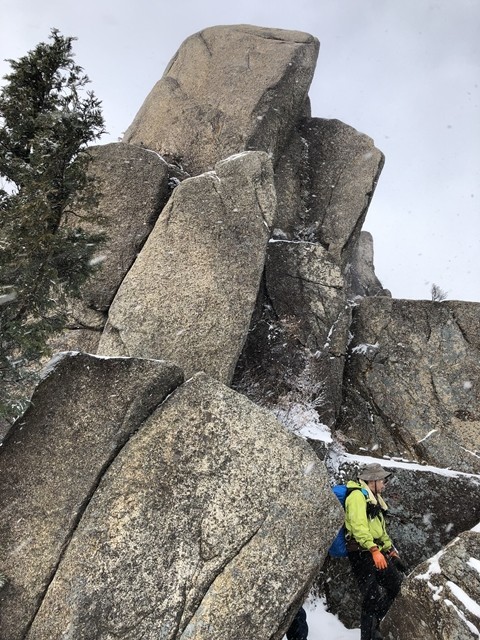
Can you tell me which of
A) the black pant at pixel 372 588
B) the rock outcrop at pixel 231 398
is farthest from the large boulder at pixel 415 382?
the black pant at pixel 372 588

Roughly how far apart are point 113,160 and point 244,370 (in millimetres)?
8453

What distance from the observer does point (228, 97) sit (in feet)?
66.7

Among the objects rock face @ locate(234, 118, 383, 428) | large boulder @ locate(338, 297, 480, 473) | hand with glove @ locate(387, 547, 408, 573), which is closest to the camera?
hand with glove @ locate(387, 547, 408, 573)

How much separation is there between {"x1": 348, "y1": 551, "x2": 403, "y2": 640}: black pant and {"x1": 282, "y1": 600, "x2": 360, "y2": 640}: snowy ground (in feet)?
4.88

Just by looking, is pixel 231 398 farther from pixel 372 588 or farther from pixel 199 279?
pixel 199 279

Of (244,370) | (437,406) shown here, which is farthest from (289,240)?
(437,406)

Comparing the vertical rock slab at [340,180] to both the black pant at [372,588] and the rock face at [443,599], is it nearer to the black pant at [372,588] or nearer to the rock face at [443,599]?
the black pant at [372,588]

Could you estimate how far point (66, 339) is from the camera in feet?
48.1

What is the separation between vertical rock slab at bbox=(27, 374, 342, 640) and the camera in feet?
24.5

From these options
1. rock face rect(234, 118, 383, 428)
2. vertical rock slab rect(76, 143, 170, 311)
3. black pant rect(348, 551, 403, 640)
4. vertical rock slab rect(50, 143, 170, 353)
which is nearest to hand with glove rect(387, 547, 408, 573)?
black pant rect(348, 551, 403, 640)

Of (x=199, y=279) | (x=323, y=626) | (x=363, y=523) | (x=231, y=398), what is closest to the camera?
(x=363, y=523)

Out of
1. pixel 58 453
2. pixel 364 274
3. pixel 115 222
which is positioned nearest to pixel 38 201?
pixel 58 453

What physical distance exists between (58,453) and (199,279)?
5971 millimetres

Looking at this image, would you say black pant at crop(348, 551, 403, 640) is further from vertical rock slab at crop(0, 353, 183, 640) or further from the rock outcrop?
vertical rock slab at crop(0, 353, 183, 640)
